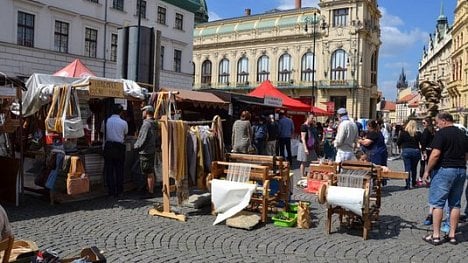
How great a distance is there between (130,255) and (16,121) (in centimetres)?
428

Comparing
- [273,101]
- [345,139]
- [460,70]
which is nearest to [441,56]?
[460,70]

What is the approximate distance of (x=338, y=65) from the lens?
57.5m

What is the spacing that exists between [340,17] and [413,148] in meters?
48.2

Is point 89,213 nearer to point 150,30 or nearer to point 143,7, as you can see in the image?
point 150,30

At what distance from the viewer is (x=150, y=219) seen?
7551 mm

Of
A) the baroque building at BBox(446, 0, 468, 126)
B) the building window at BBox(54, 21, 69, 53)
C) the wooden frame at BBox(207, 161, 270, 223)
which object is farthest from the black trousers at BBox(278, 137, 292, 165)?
the baroque building at BBox(446, 0, 468, 126)

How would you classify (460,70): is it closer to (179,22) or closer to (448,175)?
(179,22)

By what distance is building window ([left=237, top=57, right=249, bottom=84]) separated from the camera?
214 feet

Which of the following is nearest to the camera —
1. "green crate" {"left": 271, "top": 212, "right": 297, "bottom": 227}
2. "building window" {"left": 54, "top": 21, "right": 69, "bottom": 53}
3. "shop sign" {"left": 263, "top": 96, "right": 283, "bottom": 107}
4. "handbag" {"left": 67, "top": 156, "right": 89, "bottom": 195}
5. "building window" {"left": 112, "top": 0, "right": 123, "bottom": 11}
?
"green crate" {"left": 271, "top": 212, "right": 297, "bottom": 227}

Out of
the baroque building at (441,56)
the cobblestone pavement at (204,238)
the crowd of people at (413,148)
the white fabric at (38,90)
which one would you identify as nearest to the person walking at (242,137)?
the crowd of people at (413,148)

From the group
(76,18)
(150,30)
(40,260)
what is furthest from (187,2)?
(40,260)

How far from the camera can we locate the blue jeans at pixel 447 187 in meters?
6.46

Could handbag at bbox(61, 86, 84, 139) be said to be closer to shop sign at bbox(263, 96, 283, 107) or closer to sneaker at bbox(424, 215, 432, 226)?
sneaker at bbox(424, 215, 432, 226)

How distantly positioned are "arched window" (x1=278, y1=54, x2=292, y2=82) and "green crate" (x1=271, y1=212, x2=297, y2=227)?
5455cm
